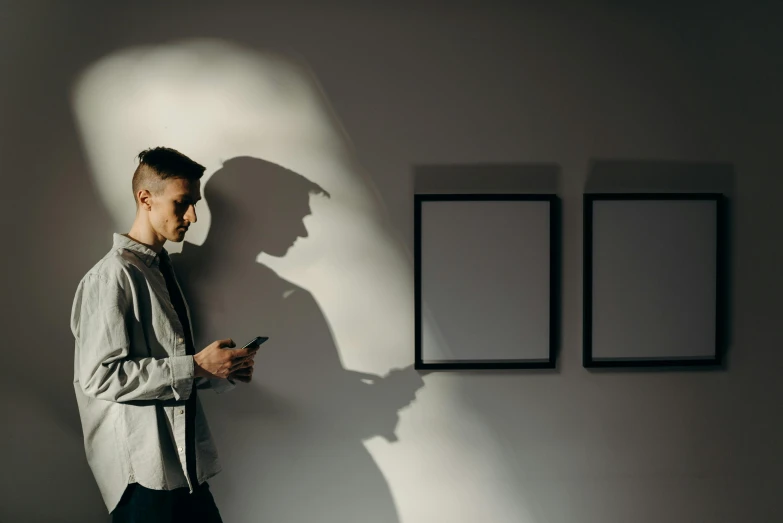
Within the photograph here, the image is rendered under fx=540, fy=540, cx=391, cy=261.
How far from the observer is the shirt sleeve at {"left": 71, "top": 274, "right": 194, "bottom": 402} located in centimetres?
142

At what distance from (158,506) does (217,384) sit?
37 cm

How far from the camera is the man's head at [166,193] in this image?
1.61 metres

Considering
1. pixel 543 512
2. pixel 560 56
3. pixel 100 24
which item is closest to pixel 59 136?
pixel 100 24

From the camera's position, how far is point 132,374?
1422 millimetres

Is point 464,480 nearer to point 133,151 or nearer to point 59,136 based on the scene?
point 133,151

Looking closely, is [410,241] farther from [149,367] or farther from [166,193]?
[149,367]

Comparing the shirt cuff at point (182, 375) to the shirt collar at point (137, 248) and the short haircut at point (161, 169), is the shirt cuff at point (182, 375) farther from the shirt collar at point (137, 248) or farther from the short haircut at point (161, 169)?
the short haircut at point (161, 169)

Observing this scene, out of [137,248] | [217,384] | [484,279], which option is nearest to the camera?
[137,248]

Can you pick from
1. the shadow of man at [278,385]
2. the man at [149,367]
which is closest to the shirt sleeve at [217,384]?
the man at [149,367]

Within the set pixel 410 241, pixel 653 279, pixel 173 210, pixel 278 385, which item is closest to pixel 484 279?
pixel 410 241

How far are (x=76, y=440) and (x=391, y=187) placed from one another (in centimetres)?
136

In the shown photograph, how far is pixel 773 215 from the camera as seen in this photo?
1926mm

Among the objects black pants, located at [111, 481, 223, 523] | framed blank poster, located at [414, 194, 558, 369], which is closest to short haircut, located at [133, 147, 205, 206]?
framed blank poster, located at [414, 194, 558, 369]

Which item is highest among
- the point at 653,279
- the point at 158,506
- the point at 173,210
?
the point at 173,210
